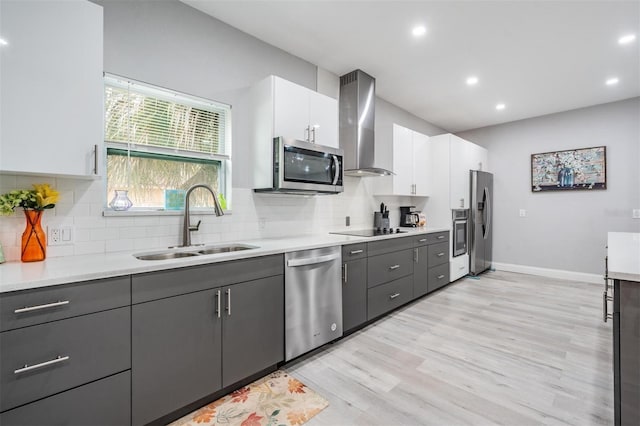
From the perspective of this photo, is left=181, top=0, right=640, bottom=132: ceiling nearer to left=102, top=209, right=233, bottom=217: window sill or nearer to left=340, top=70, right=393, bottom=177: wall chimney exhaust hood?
left=340, top=70, right=393, bottom=177: wall chimney exhaust hood

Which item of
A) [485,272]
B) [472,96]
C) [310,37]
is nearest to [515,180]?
[485,272]

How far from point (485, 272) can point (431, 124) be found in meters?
2.92

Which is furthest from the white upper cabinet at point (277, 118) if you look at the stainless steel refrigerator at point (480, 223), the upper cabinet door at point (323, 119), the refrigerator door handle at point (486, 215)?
the refrigerator door handle at point (486, 215)

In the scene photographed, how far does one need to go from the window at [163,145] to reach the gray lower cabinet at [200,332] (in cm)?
87

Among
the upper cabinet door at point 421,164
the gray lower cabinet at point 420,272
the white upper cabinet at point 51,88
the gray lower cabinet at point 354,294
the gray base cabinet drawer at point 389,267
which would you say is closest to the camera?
the white upper cabinet at point 51,88

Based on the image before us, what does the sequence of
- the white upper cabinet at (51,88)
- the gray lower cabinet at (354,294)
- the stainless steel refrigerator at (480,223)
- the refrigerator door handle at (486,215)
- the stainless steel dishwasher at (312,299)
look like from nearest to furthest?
1. the white upper cabinet at (51,88)
2. the stainless steel dishwasher at (312,299)
3. the gray lower cabinet at (354,294)
4. the stainless steel refrigerator at (480,223)
5. the refrigerator door handle at (486,215)

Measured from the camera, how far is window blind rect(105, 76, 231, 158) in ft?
6.70

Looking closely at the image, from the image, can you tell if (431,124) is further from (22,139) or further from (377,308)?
(22,139)

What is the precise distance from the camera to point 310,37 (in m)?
2.79

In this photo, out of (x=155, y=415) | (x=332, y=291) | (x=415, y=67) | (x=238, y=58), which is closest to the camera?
(x=155, y=415)

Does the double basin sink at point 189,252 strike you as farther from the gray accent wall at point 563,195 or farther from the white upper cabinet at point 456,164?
the gray accent wall at point 563,195

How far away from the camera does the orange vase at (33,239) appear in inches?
61.7

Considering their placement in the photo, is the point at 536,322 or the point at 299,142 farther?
the point at 536,322

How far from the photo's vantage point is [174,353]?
159 cm
